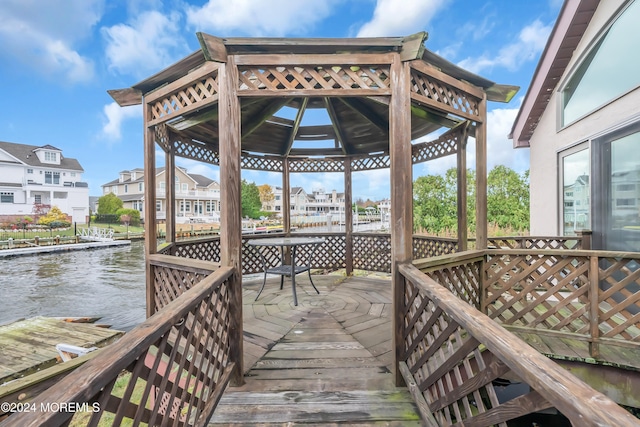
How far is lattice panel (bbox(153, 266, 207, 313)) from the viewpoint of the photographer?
2.61m

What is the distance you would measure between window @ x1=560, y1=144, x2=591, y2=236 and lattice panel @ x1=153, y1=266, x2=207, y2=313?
5.62m

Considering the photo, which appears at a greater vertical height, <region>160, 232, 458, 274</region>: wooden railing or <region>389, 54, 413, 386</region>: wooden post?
<region>389, 54, 413, 386</region>: wooden post

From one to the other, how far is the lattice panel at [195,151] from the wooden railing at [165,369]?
2.24m

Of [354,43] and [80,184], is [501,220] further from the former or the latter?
[80,184]

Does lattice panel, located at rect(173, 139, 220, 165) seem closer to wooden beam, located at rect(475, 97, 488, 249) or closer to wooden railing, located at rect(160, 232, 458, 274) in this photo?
wooden railing, located at rect(160, 232, 458, 274)

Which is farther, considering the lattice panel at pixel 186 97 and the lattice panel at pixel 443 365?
the lattice panel at pixel 186 97

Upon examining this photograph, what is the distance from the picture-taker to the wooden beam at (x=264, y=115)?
13.1ft

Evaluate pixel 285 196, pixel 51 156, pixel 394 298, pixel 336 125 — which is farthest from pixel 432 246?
pixel 51 156

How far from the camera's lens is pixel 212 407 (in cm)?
180

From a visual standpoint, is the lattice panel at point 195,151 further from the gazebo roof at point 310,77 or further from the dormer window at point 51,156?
the dormer window at point 51,156

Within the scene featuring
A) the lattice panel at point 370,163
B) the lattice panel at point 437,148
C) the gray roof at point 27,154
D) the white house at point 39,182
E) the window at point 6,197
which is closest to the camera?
the lattice panel at point 437,148

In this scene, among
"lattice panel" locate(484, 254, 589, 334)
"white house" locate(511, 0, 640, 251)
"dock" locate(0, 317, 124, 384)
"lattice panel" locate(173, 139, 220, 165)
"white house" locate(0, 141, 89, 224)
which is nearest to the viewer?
"lattice panel" locate(484, 254, 589, 334)

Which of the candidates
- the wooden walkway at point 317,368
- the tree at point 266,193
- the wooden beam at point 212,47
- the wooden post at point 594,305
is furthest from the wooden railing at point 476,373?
the tree at point 266,193

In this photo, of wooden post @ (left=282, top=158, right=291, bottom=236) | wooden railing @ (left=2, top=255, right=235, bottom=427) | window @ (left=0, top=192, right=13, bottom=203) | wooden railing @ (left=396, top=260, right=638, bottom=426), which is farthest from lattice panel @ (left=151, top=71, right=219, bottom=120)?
window @ (left=0, top=192, right=13, bottom=203)
